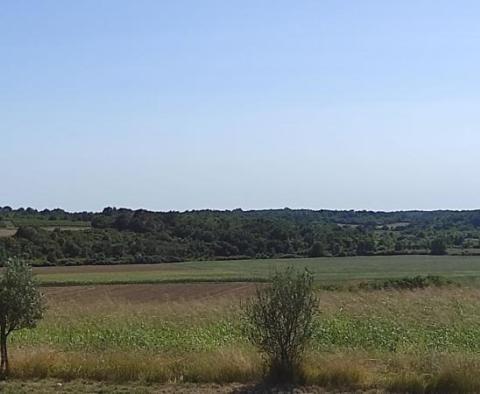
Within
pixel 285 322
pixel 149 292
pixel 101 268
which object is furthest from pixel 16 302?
pixel 101 268

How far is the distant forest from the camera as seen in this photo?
290ft

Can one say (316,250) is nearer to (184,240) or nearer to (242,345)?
(184,240)

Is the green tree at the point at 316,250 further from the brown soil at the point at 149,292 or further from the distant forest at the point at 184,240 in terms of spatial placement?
the brown soil at the point at 149,292

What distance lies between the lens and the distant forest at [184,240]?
290 ft

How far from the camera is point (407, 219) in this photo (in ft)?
619

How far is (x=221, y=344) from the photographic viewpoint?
2311cm

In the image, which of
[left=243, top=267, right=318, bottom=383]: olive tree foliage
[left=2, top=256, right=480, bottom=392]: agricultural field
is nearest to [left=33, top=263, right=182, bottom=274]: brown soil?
[left=2, top=256, right=480, bottom=392]: agricultural field

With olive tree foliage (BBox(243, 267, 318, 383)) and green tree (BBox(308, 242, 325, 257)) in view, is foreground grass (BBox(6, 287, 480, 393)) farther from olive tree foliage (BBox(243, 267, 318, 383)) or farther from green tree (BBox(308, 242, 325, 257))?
green tree (BBox(308, 242, 325, 257))

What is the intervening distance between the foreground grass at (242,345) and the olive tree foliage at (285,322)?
370mm

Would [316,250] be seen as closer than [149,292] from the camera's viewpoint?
No

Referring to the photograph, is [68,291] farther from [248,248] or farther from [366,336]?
[248,248]

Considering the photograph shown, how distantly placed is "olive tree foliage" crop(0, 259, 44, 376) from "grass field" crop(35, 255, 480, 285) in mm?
40027

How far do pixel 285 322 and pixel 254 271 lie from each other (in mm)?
57838

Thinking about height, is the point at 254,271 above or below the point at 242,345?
above
